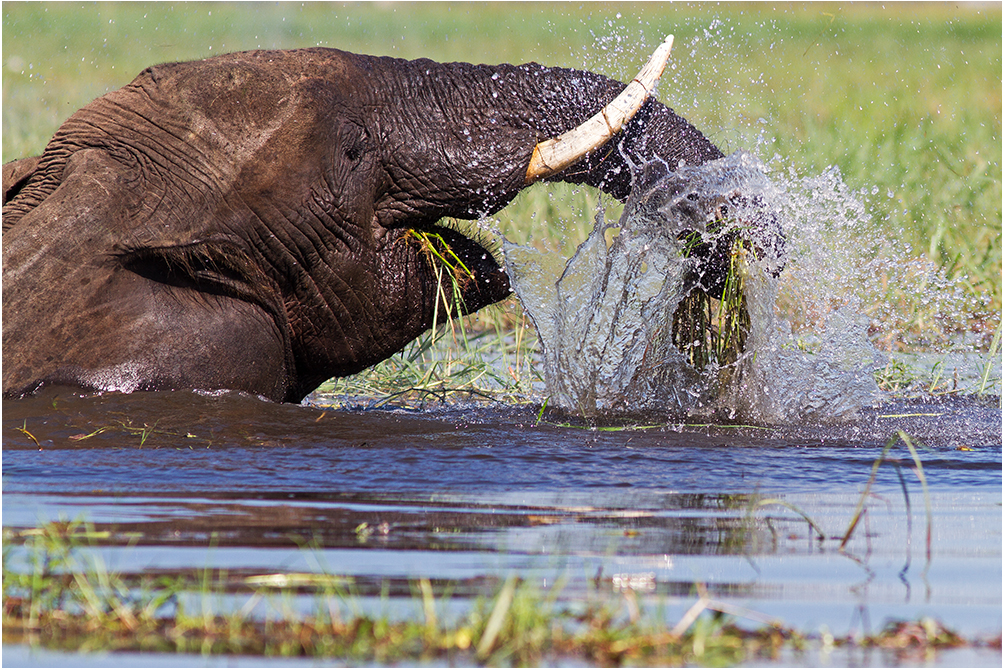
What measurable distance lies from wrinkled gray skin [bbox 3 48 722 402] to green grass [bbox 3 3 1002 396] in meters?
0.40

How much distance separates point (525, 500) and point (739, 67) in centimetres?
1736

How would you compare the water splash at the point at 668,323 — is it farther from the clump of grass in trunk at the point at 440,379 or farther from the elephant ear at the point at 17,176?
the elephant ear at the point at 17,176

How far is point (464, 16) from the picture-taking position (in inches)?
1104

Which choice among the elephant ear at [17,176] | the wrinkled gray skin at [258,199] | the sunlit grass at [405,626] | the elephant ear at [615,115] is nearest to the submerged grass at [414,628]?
the sunlit grass at [405,626]

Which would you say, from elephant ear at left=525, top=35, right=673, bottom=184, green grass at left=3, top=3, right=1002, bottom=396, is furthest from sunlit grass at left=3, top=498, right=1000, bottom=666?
green grass at left=3, top=3, right=1002, bottom=396

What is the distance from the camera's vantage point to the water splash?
16.5 ft

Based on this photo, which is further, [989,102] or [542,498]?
[989,102]

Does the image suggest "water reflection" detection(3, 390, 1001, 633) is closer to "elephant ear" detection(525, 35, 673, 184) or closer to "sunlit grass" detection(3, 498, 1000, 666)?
"sunlit grass" detection(3, 498, 1000, 666)

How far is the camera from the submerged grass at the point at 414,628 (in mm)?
2400

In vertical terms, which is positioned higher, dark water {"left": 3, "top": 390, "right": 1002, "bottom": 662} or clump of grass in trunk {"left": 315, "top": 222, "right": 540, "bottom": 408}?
clump of grass in trunk {"left": 315, "top": 222, "right": 540, "bottom": 408}

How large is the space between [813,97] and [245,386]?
12856 mm

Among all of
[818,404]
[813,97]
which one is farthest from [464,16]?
[818,404]

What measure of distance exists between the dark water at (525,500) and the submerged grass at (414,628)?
0.08 metres

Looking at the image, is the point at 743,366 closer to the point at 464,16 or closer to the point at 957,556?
the point at 957,556
